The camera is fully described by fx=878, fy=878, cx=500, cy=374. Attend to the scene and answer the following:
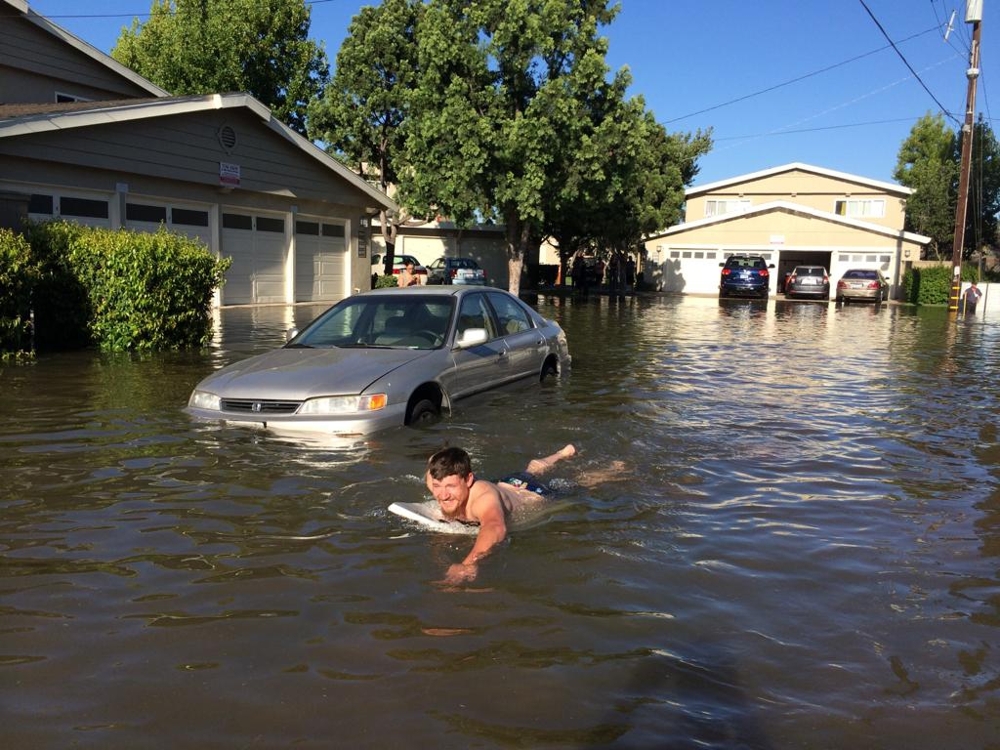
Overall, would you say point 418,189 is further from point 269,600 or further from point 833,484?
point 269,600

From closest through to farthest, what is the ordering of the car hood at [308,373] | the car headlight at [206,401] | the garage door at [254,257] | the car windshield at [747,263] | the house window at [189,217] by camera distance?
1. the car hood at [308,373]
2. the car headlight at [206,401]
3. the house window at [189,217]
4. the garage door at [254,257]
5. the car windshield at [747,263]

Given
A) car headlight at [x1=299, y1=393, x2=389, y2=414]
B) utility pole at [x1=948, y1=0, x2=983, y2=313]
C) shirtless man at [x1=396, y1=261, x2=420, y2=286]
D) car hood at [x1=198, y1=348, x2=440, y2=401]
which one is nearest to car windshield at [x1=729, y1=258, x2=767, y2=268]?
utility pole at [x1=948, y1=0, x2=983, y2=313]

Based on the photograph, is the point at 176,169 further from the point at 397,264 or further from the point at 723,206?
the point at 723,206

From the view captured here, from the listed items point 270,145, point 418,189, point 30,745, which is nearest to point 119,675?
point 30,745

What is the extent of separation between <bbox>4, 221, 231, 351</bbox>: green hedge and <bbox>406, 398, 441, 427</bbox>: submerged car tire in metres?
6.21

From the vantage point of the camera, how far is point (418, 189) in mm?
28906

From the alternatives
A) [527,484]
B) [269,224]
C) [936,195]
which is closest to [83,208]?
[269,224]

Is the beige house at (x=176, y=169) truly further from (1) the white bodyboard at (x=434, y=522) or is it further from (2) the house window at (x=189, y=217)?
(1) the white bodyboard at (x=434, y=522)

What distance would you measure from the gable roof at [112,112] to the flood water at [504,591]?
9.25 m

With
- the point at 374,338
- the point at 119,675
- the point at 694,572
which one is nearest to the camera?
the point at 119,675

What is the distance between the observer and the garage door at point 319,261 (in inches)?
939

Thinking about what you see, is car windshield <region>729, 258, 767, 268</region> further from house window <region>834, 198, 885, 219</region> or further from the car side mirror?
the car side mirror

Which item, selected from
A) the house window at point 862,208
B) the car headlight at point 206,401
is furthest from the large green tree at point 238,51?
the house window at point 862,208

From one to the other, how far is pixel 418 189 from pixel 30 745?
2717cm
